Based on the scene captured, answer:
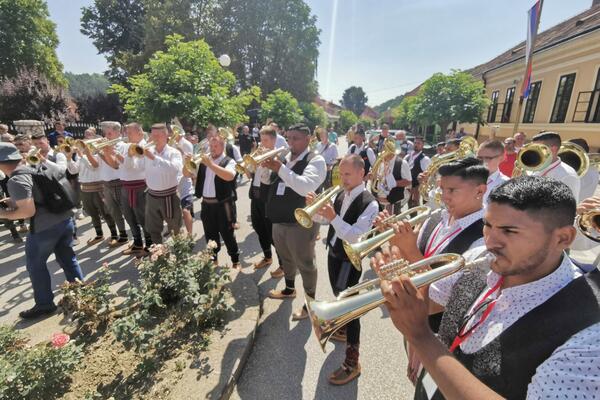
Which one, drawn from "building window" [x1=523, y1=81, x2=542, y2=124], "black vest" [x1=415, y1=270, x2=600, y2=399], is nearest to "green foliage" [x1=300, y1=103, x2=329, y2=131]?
"building window" [x1=523, y1=81, x2=542, y2=124]

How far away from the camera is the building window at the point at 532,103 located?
18109 millimetres

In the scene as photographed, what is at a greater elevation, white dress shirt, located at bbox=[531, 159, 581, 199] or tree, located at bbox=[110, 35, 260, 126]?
tree, located at bbox=[110, 35, 260, 126]

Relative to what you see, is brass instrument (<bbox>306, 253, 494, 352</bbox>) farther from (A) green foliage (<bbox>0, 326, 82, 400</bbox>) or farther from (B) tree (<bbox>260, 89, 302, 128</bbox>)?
(B) tree (<bbox>260, 89, 302, 128</bbox>)

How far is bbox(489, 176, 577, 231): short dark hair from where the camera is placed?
3.85 ft

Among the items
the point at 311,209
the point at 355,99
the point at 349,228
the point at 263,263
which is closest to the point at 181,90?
the point at 263,263

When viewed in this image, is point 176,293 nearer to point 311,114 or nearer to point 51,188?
point 51,188

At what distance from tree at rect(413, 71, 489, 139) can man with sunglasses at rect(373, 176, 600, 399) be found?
21.2m

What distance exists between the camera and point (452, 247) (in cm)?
189

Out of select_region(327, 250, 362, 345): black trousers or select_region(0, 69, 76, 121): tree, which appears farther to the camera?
select_region(0, 69, 76, 121): tree

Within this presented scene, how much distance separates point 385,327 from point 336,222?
1750 millimetres

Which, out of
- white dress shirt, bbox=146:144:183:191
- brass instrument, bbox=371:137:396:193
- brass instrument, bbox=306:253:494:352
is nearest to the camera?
brass instrument, bbox=306:253:494:352

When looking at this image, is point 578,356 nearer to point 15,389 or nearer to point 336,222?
point 336,222

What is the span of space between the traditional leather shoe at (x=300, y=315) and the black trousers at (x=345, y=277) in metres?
0.88

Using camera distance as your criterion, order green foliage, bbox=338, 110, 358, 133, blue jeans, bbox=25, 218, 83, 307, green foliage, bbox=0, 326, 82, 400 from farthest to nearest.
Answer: green foliage, bbox=338, 110, 358, 133 → blue jeans, bbox=25, 218, 83, 307 → green foliage, bbox=0, 326, 82, 400
